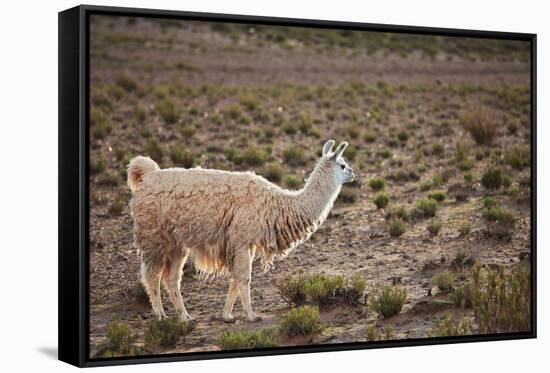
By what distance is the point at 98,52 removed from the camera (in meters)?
20.7

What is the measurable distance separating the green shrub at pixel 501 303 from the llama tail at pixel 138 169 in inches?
169

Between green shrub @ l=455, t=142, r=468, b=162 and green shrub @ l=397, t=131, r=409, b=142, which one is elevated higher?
green shrub @ l=397, t=131, r=409, b=142

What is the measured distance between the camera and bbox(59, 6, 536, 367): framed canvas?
1128cm

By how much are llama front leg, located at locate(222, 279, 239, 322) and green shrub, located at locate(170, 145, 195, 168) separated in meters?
5.94

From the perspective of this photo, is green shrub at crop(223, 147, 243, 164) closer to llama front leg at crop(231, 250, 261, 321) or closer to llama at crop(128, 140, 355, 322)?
llama at crop(128, 140, 355, 322)

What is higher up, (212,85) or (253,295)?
(212,85)

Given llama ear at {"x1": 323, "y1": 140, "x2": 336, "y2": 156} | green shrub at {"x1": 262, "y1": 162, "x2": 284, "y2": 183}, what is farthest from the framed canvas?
green shrub at {"x1": 262, "y1": 162, "x2": 284, "y2": 183}

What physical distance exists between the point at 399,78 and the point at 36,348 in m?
14.2

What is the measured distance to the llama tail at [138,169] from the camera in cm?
1155

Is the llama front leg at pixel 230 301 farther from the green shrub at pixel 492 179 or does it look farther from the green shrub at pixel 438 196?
the green shrub at pixel 492 179

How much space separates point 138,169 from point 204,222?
923mm

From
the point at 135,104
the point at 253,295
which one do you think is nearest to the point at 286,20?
the point at 253,295

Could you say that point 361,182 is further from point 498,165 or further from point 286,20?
point 286,20

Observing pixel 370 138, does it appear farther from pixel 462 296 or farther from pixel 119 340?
pixel 119 340
